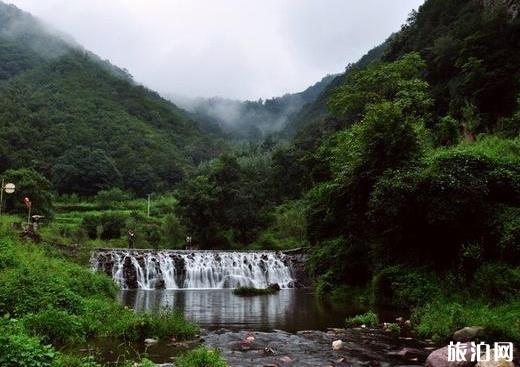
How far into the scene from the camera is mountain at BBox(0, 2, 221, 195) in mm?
72875

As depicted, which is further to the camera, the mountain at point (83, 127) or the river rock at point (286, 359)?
the mountain at point (83, 127)

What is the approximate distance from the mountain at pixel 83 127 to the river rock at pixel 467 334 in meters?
66.9

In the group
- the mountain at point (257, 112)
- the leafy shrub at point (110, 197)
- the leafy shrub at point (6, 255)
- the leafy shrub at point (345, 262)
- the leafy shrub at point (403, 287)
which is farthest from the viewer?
the mountain at point (257, 112)

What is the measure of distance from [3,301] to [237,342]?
15.7 ft

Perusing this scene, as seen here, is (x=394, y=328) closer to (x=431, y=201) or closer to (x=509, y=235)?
(x=509, y=235)

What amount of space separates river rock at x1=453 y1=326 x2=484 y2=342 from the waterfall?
24367 millimetres

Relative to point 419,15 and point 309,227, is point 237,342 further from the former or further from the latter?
point 419,15

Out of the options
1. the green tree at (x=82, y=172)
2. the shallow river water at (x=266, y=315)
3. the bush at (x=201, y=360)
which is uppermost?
the green tree at (x=82, y=172)

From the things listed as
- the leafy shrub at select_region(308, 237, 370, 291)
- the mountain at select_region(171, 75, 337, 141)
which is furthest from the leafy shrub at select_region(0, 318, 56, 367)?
the mountain at select_region(171, 75, 337, 141)

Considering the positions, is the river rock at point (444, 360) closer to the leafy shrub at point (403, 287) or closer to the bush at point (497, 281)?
the bush at point (497, 281)

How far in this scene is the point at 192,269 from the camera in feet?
108

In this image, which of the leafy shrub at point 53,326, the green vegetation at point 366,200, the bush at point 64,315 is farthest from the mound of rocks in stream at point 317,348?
the leafy shrub at point 53,326

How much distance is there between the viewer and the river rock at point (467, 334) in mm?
8789

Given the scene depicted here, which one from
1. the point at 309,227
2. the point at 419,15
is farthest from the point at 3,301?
the point at 419,15
